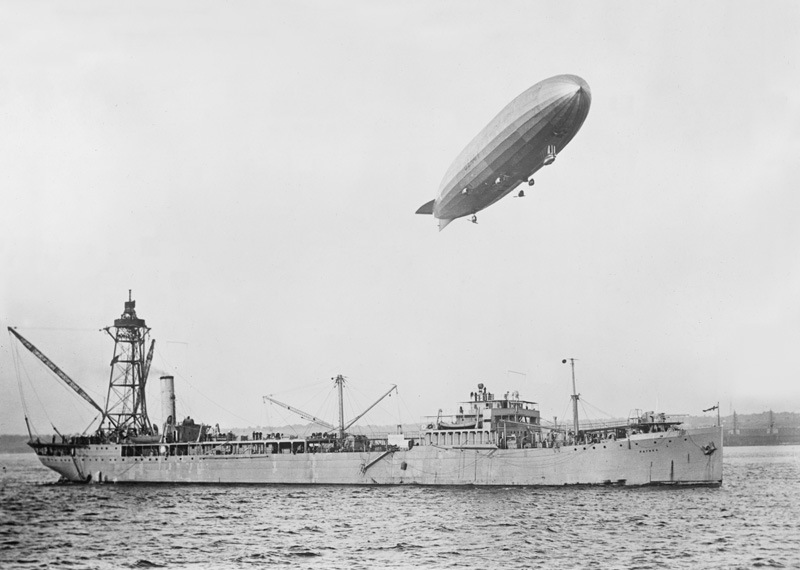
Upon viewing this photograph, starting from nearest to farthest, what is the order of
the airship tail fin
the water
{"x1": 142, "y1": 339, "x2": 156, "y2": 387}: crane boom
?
the water → the airship tail fin → {"x1": 142, "y1": 339, "x2": 156, "y2": 387}: crane boom

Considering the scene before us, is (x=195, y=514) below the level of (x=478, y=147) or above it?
below

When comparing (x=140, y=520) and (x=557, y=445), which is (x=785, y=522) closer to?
(x=557, y=445)

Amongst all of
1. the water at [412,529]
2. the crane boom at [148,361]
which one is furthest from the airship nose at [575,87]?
the crane boom at [148,361]

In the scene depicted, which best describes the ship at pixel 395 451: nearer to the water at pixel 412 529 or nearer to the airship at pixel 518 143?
the water at pixel 412 529

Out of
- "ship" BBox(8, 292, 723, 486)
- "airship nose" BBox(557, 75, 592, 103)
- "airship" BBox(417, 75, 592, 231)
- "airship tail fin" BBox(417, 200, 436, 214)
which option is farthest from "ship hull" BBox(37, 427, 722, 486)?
"airship nose" BBox(557, 75, 592, 103)

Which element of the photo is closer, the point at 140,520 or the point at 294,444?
the point at 140,520

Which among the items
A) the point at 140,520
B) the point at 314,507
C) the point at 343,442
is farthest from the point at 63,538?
the point at 343,442

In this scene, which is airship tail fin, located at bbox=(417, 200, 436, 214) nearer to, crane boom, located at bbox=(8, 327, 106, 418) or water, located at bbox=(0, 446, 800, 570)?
water, located at bbox=(0, 446, 800, 570)
